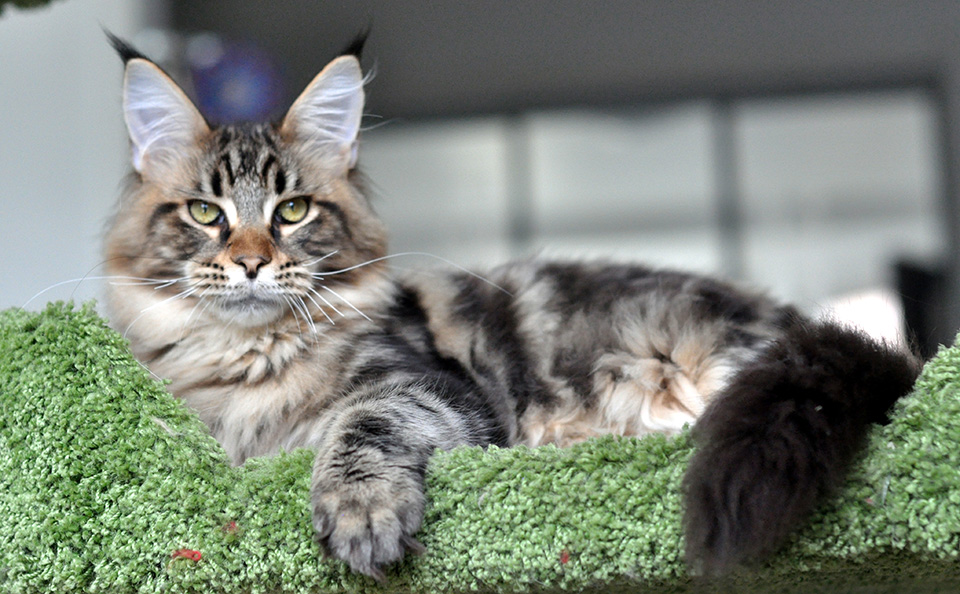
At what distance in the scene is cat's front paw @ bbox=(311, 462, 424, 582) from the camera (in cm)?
96

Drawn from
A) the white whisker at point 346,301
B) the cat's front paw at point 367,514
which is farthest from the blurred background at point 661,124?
the cat's front paw at point 367,514

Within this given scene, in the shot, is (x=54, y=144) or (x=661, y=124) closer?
(x=54, y=144)

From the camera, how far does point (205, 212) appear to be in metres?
1.51

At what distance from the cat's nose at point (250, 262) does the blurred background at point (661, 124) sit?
3.57 metres

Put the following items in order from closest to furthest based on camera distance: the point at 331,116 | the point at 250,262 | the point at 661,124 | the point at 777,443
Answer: the point at 777,443 → the point at 250,262 → the point at 331,116 → the point at 661,124

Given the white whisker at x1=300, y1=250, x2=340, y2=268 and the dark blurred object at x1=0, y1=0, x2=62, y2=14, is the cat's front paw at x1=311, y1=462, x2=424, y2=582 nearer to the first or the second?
the white whisker at x1=300, y1=250, x2=340, y2=268

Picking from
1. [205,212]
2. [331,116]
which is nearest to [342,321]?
[205,212]

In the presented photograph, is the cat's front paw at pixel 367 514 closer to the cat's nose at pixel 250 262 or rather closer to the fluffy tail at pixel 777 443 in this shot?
the fluffy tail at pixel 777 443

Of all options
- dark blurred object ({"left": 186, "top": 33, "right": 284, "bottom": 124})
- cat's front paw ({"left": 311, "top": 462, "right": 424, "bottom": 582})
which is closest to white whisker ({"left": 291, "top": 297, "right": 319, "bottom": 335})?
cat's front paw ({"left": 311, "top": 462, "right": 424, "bottom": 582})

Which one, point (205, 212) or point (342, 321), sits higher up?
point (205, 212)

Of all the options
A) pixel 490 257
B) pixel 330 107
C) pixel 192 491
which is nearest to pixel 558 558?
pixel 192 491

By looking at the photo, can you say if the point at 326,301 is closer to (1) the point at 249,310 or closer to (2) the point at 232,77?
(1) the point at 249,310

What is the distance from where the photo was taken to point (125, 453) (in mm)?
1106

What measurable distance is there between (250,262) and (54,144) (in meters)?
2.39
